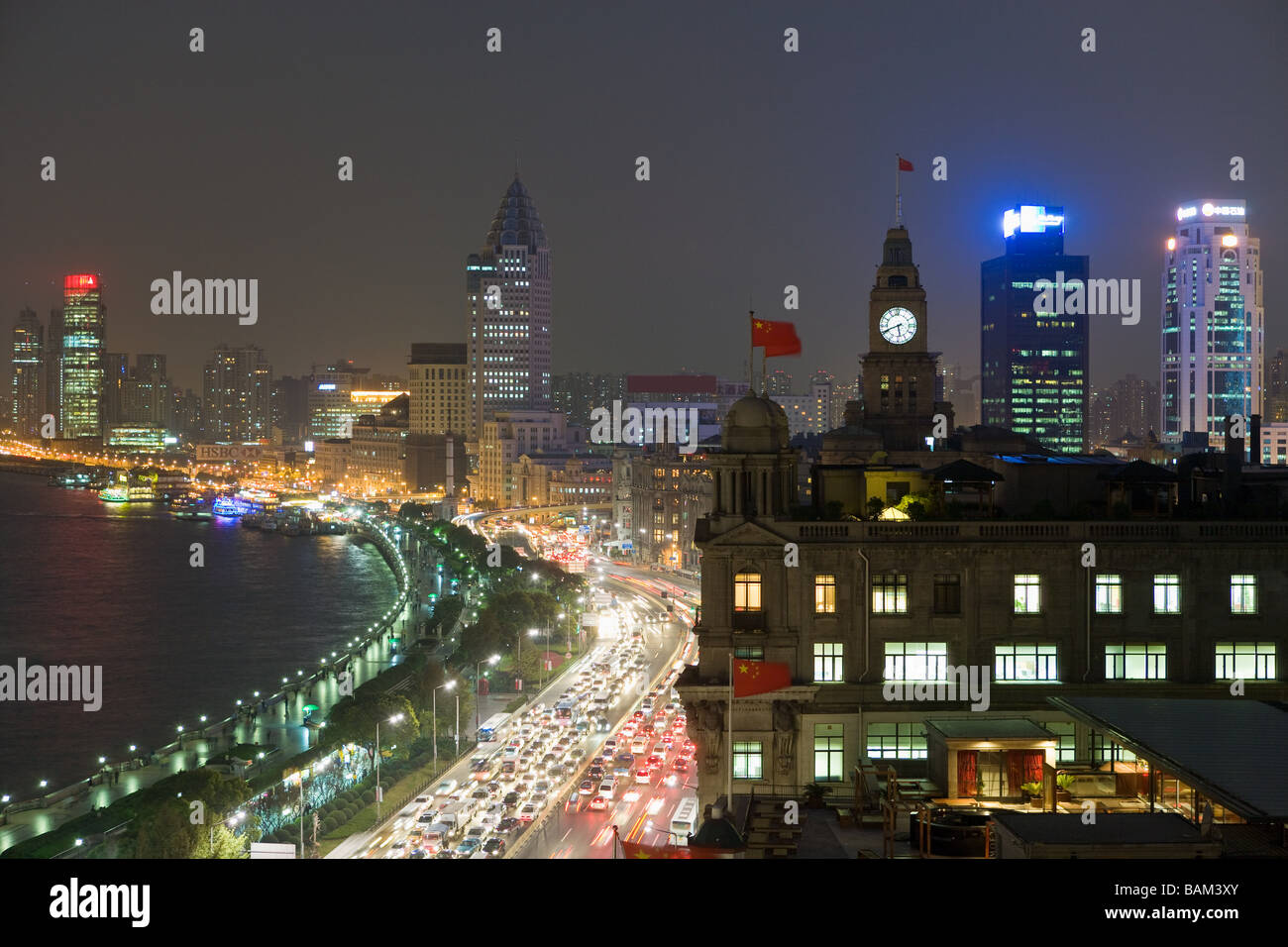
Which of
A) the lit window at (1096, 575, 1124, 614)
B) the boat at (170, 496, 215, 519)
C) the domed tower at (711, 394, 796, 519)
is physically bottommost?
the boat at (170, 496, 215, 519)

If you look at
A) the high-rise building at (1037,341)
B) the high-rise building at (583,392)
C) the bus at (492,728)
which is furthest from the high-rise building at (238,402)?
the bus at (492,728)

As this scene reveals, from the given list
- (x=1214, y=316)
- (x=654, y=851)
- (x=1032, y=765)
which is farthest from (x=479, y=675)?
(x=1214, y=316)

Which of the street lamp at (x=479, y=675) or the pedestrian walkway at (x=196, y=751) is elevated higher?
the street lamp at (x=479, y=675)

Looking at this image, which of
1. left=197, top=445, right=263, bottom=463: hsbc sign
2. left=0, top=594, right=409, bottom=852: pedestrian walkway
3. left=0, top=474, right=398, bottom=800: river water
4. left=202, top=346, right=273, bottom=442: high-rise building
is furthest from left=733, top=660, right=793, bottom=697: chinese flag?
left=202, top=346, right=273, bottom=442: high-rise building

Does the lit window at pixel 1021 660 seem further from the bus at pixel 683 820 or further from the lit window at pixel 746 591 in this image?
the bus at pixel 683 820

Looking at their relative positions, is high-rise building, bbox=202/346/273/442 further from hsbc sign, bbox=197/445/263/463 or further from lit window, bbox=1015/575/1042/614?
lit window, bbox=1015/575/1042/614

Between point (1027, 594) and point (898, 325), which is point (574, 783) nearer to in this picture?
point (1027, 594)
